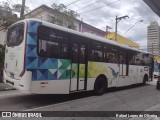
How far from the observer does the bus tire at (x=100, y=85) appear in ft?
35.7

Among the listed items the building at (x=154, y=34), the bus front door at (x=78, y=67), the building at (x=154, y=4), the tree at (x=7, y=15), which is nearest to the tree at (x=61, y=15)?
the tree at (x=7, y=15)

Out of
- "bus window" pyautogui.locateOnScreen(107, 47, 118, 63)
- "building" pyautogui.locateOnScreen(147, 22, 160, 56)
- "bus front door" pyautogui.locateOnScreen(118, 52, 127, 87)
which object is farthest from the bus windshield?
"bus front door" pyautogui.locateOnScreen(118, 52, 127, 87)

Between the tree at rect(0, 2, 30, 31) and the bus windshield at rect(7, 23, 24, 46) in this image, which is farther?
the tree at rect(0, 2, 30, 31)

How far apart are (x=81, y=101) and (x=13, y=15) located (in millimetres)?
12502

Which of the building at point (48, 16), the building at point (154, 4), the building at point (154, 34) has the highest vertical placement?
the building at point (48, 16)

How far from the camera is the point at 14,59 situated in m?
8.14

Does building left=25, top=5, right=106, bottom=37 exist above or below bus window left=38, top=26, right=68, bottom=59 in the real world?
above

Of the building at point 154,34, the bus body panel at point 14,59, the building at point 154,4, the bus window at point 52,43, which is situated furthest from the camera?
the building at point 154,34

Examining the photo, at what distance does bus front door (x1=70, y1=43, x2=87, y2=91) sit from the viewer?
30.1 feet

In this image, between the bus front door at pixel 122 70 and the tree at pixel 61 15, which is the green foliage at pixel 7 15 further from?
the bus front door at pixel 122 70

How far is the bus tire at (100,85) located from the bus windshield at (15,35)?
454cm

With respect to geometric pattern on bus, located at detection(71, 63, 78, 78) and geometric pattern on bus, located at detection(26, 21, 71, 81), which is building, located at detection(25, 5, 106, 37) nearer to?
geometric pattern on bus, located at detection(71, 63, 78, 78)

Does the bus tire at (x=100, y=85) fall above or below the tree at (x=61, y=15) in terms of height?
below

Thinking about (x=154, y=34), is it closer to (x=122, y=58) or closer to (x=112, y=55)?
(x=122, y=58)
